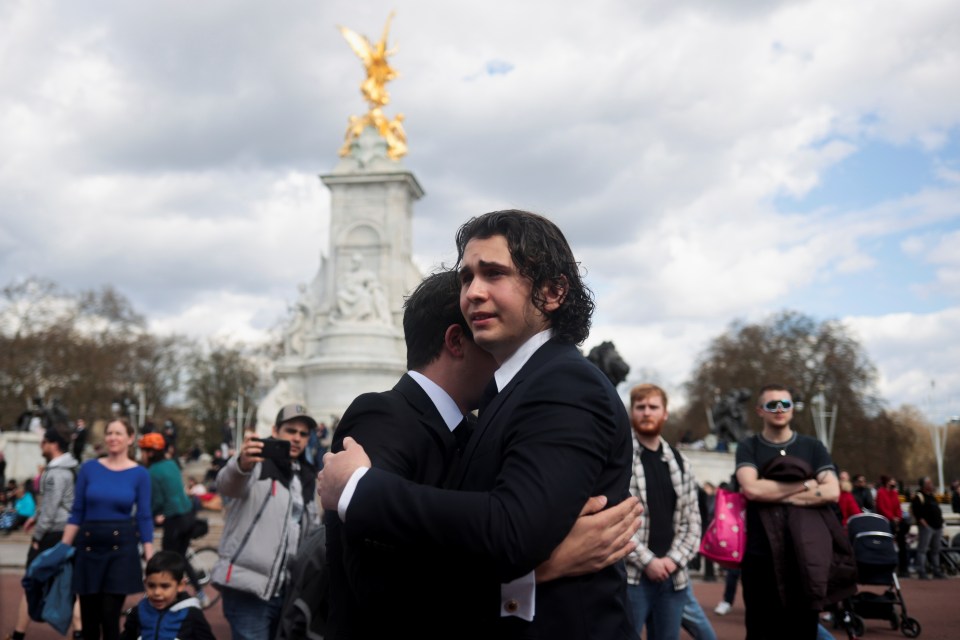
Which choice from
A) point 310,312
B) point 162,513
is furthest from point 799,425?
point 162,513

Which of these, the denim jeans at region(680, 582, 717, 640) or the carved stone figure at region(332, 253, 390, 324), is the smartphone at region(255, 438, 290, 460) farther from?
the carved stone figure at region(332, 253, 390, 324)

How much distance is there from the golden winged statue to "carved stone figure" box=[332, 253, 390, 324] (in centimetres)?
744

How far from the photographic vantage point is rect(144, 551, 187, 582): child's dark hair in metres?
5.43

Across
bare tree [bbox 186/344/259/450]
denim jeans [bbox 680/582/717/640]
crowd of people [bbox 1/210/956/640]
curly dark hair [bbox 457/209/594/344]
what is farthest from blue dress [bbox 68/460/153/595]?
bare tree [bbox 186/344/259/450]

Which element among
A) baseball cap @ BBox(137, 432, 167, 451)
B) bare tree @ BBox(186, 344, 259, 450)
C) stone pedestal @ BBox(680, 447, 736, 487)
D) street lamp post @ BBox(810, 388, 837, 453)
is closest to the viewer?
baseball cap @ BBox(137, 432, 167, 451)

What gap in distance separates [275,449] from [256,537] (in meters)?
0.61

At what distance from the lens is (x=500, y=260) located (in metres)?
2.36

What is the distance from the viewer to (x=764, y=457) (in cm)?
542

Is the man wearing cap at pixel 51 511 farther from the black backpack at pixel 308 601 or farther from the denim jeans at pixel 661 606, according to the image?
the denim jeans at pixel 661 606

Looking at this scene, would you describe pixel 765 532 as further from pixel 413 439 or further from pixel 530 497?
pixel 530 497

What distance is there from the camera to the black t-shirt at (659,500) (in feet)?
17.9

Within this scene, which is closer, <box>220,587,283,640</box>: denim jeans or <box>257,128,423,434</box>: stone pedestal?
<box>220,587,283,640</box>: denim jeans

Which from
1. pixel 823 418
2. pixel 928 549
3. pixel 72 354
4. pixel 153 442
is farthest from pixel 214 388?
pixel 153 442

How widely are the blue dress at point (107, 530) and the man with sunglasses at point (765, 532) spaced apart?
401 centimetres
